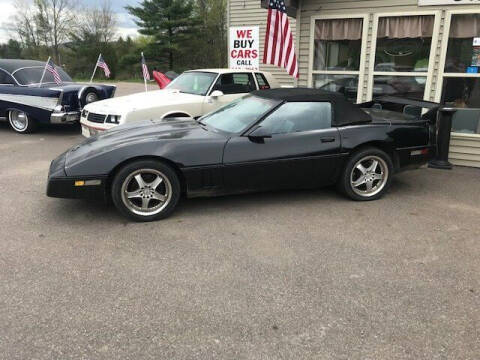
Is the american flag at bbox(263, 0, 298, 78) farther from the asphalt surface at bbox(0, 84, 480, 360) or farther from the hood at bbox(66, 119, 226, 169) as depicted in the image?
the asphalt surface at bbox(0, 84, 480, 360)

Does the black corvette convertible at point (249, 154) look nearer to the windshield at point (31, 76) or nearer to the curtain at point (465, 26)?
the curtain at point (465, 26)

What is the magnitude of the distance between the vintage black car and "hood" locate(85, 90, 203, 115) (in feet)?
6.68

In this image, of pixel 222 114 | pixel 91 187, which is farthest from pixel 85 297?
pixel 222 114

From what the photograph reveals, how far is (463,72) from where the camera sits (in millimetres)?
6820

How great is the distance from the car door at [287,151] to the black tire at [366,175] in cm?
19

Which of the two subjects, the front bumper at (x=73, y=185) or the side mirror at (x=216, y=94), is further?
the side mirror at (x=216, y=94)

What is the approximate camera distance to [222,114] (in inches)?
205

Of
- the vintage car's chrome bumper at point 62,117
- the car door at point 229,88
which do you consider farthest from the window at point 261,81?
the vintage car's chrome bumper at point 62,117

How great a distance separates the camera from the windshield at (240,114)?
185 inches

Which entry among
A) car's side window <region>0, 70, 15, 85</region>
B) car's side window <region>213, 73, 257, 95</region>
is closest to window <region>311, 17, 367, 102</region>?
car's side window <region>213, 73, 257, 95</region>

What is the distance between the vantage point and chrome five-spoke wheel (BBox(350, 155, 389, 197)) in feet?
16.3

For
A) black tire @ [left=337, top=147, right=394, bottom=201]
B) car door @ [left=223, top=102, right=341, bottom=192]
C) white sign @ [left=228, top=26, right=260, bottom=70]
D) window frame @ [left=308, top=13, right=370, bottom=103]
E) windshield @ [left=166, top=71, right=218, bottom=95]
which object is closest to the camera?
car door @ [left=223, top=102, right=341, bottom=192]

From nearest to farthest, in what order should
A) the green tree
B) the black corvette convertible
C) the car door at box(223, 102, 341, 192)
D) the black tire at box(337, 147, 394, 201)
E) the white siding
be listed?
the black corvette convertible, the car door at box(223, 102, 341, 192), the black tire at box(337, 147, 394, 201), the white siding, the green tree

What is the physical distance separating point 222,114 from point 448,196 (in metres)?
3.06
